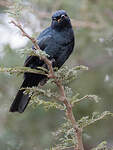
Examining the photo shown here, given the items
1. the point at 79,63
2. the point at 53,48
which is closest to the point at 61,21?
the point at 53,48

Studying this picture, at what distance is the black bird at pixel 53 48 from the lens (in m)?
4.21

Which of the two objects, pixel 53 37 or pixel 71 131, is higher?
pixel 53 37

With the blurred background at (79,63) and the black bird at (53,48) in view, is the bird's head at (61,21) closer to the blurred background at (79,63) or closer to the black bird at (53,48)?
the black bird at (53,48)

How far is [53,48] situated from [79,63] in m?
2.29

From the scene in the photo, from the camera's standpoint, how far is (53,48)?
4.21m

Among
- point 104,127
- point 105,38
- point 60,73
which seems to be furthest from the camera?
point 104,127

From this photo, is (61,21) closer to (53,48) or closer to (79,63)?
(53,48)

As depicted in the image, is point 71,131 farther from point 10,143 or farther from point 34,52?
point 10,143

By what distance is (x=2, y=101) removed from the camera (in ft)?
19.1

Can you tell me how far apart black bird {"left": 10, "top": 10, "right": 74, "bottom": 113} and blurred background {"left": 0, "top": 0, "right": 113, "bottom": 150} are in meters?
0.93

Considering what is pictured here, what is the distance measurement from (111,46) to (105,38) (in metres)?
0.17

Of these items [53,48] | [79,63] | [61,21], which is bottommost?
[53,48]

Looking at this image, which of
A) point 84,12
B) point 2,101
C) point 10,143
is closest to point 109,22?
point 84,12

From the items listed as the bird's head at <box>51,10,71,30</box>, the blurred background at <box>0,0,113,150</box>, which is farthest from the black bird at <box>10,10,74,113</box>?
the blurred background at <box>0,0,113,150</box>
